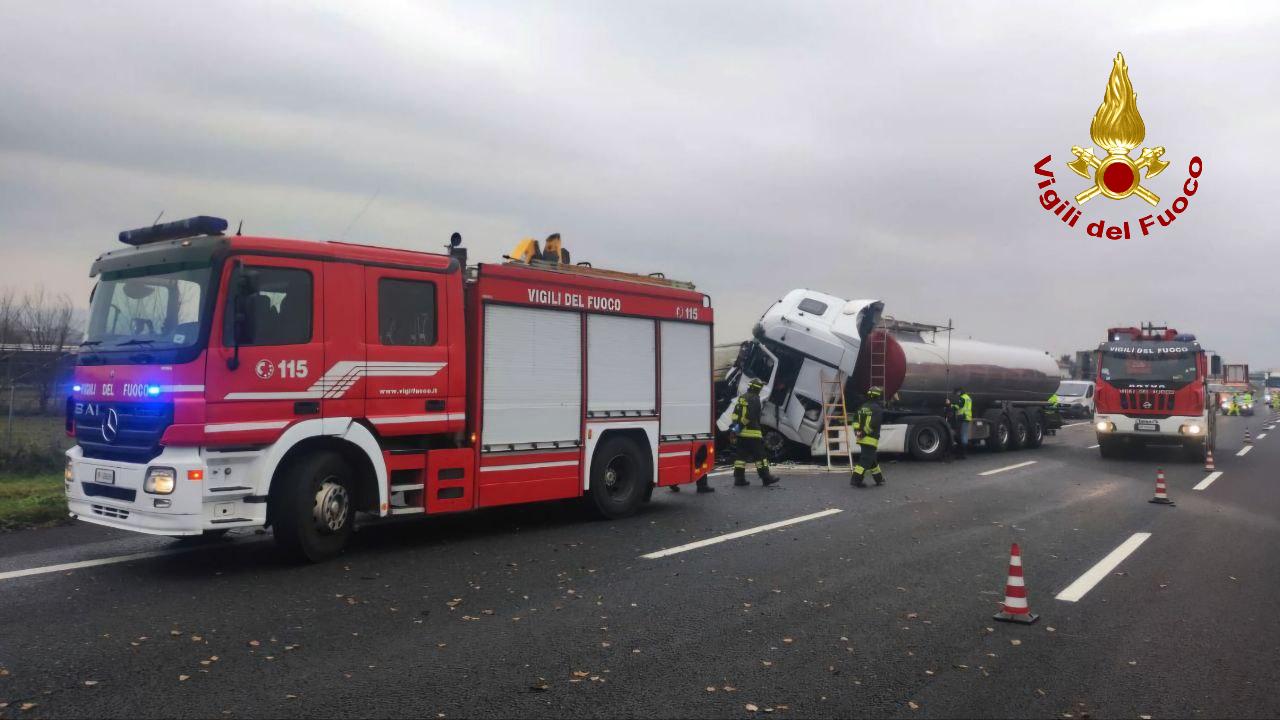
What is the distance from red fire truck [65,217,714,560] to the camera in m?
7.13

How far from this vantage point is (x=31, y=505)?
33.8ft

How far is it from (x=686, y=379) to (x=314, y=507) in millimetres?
5432

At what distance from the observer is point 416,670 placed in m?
5.06

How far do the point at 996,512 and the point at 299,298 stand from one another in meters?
9.16

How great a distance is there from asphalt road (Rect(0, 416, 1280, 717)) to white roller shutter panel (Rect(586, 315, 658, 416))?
1.49 m

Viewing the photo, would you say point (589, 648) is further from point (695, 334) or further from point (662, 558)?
point (695, 334)

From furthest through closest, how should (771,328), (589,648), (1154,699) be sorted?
(771,328) < (589,648) < (1154,699)

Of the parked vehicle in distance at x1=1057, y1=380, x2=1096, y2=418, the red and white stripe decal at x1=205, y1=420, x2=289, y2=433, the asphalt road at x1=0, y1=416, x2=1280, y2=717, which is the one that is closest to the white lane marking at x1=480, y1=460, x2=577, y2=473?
the asphalt road at x1=0, y1=416, x2=1280, y2=717

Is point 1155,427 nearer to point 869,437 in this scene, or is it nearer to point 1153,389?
point 1153,389

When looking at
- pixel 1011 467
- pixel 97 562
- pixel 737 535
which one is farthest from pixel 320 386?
pixel 1011 467

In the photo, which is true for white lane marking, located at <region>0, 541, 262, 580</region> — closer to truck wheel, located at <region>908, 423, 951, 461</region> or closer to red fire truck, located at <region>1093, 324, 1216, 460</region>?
truck wheel, located at <region>908, 423, 951, 461</region>

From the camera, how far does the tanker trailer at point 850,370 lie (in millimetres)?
18297

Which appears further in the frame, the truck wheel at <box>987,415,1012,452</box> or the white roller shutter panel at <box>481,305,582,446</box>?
the truck wheel at <box>987,415,1012,452</box>

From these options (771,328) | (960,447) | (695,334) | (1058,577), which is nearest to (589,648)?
(1058,577)
